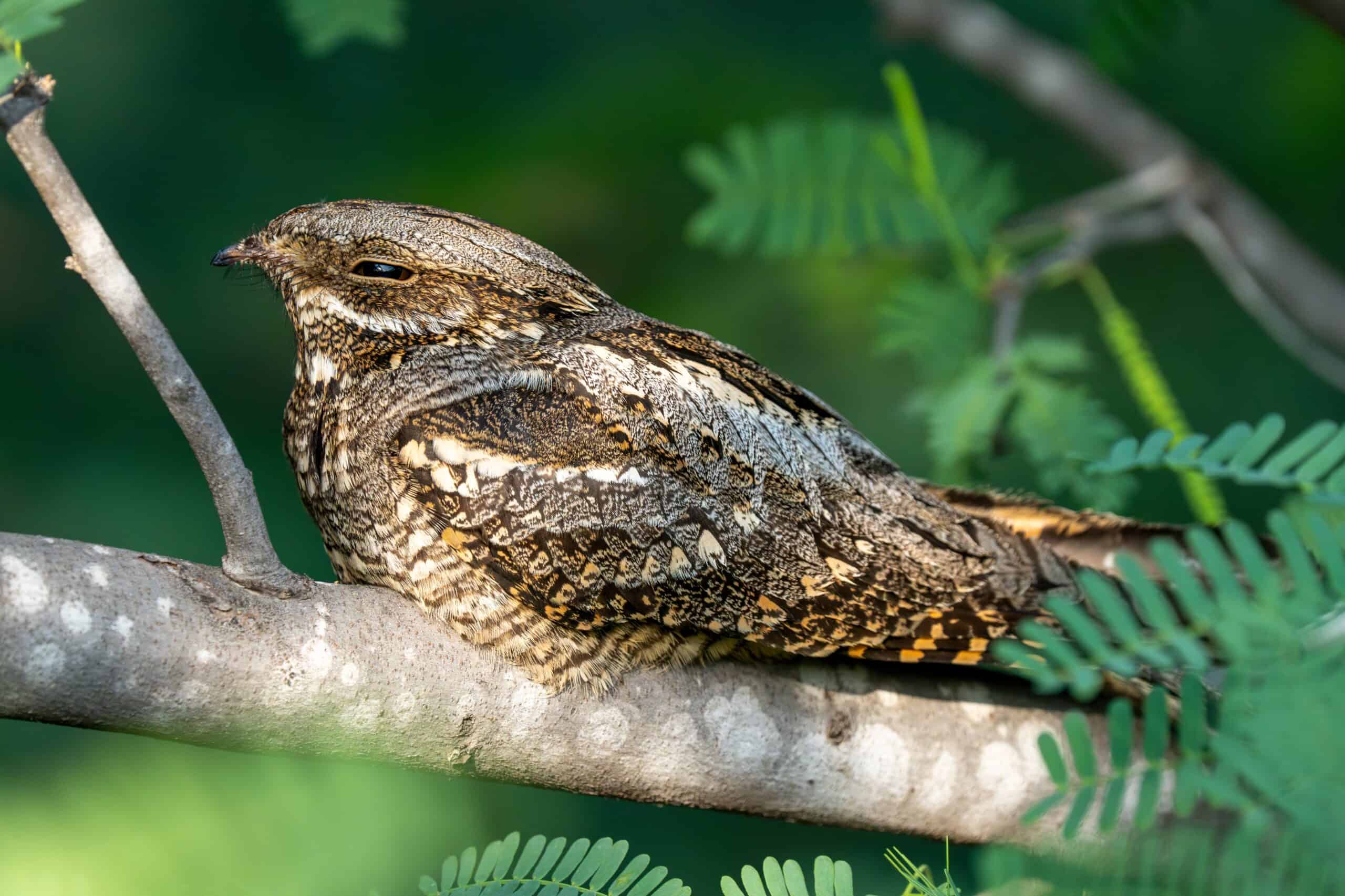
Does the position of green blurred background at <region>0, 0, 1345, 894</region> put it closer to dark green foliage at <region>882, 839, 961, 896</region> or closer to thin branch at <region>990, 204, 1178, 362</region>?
thin branch at <region>990, 204, 1178, 362</region>

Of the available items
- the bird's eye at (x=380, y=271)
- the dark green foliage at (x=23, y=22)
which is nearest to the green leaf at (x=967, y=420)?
the bird's eye at (x=380, y=271)

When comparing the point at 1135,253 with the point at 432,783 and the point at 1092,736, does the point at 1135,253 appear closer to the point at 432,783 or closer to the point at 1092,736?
the point at 1092,736

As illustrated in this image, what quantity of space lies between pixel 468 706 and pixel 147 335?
66cm

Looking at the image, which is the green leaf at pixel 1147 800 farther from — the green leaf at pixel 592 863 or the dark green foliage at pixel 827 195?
the dark green foliage at pixel 827 195

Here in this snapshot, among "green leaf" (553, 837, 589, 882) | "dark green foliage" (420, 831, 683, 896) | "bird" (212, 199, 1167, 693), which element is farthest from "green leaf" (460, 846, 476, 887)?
"bird" (212, 199, 1167, 693)

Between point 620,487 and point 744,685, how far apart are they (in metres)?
0.37

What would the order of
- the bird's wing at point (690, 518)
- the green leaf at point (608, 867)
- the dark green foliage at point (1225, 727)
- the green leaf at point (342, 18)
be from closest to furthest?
the dark green foliage at point (1225, 727) → the green leaf at point (608, 867) → the bird's wing at point (690, 518) → the green leaf at point (342, 18)

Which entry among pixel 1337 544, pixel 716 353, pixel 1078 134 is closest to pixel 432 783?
pixel 716 353

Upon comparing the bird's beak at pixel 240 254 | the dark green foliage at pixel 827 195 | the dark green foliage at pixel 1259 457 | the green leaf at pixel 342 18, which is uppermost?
the dark green foliage at pixel 827 195

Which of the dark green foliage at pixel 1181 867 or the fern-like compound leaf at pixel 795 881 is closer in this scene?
the dark green foliage at pixel 1181 867

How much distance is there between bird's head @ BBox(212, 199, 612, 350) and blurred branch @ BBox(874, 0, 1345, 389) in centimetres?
202

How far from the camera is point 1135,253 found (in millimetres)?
4172

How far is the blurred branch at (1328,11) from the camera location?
7.55 ft

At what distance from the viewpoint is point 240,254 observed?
1.92m
